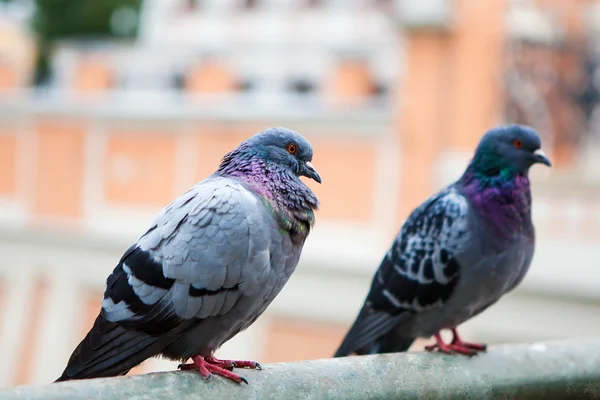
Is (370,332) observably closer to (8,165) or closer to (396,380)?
(396,380)

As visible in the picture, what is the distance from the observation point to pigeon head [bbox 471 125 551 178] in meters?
2.87

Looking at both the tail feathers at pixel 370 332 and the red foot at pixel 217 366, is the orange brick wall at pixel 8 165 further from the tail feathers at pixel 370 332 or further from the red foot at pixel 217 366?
the red foot at pixel 217 366

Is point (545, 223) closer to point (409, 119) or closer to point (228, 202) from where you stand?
point (409, 119)

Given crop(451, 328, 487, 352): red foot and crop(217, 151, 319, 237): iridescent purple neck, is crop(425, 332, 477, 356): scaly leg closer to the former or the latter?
crop(451, 328, 487, 352): red foot

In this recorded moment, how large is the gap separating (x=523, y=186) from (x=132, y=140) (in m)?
6.72

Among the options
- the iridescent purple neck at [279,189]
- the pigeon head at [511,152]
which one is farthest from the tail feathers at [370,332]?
the iridescent purple neck at [279,189]

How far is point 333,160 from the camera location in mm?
7980

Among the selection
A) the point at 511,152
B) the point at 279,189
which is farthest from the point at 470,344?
the point at 279,189

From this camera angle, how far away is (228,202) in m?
2.13

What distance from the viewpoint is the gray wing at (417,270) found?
2887mm

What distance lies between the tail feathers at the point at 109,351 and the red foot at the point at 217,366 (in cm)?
11

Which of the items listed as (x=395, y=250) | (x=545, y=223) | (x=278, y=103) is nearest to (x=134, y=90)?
(x=278, y=103)

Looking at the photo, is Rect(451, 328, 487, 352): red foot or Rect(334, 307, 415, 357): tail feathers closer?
Rect(451, 328, 487, 352): red foot

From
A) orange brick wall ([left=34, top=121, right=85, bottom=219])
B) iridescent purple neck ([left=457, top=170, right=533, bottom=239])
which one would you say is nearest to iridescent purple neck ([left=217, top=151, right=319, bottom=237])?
iridescent purple neck ([left=457, top=170, right=533, bottom=239])
